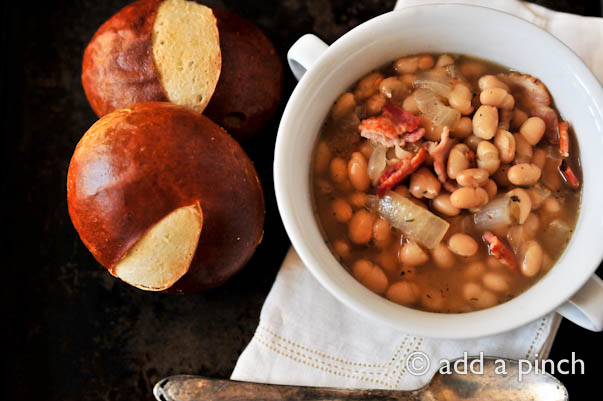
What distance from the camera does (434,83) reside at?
1606 millimetres

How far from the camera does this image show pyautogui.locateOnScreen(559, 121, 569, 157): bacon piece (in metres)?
1.57

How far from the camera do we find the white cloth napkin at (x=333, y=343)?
1771 millimetres

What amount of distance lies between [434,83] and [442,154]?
196 mm

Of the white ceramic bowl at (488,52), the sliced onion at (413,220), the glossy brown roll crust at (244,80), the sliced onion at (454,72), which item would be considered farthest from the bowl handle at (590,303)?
the glossy brown roll crust at (244,80)

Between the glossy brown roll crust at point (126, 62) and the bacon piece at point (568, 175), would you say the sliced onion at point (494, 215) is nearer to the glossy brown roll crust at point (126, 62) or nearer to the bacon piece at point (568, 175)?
the bacon piece at point (568, 175)

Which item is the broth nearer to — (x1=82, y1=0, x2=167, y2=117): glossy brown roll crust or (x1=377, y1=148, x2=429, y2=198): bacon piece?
(x1=377, y1=148, x2=429, y2=198): bacon piece

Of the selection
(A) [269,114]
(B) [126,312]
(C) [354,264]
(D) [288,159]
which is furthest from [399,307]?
(B) [126,312]

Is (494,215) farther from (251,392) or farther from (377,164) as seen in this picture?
(251,392)

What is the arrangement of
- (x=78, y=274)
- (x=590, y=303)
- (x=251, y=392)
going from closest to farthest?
1. (x=590, y=303)
2. (x=251, y=392)
3. (x=78, y=274)

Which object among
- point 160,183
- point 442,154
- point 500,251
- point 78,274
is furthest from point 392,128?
point 78,274

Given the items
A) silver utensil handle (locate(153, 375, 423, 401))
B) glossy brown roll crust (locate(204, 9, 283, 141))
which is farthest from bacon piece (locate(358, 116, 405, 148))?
silver utensil handle (locate(153, 375, 423, 401))

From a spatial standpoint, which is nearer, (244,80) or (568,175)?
(568,175)

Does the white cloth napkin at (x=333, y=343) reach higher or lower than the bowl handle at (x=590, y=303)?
lower

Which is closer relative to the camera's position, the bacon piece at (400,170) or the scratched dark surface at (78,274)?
the bacon piece at (400,170)
